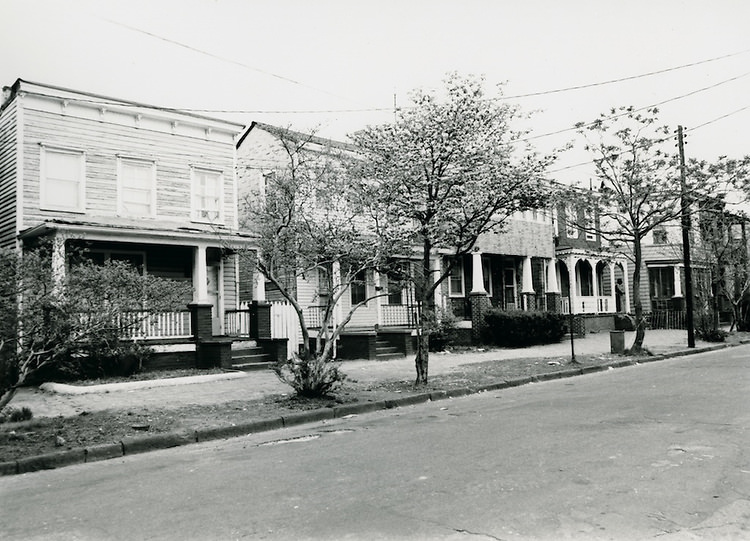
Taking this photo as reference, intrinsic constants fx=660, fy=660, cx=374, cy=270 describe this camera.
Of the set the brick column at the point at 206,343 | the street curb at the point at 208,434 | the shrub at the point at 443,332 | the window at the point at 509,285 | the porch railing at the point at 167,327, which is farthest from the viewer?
the window at the point at 509,285

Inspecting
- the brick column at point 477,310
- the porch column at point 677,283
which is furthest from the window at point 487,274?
the porch column at point 677,283

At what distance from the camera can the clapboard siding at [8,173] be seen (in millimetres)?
17875

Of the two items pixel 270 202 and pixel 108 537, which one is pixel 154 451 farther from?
pixel 270 202

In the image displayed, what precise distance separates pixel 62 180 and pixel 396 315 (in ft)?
38.2

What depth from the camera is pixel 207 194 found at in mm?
21266

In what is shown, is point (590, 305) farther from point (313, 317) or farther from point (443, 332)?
point (313, 317)

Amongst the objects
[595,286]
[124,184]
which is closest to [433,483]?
[124,184]

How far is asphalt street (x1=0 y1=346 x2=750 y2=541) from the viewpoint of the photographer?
191 inches

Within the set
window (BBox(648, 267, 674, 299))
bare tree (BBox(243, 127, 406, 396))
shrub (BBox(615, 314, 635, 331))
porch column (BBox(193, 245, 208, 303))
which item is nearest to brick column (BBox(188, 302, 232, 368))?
porch column (BBox(193, 245, 208, 303))

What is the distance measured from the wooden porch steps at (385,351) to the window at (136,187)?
802 cm

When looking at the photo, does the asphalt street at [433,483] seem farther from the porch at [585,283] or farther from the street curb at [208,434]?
the porch at [585,283]

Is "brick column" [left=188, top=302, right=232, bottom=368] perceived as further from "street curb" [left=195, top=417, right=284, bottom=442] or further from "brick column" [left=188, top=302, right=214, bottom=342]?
"street curb" [left=195, top=417, right=284, bottom=442]

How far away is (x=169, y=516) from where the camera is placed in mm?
5328

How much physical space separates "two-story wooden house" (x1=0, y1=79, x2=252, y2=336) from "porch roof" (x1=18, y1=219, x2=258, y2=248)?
3 cm
